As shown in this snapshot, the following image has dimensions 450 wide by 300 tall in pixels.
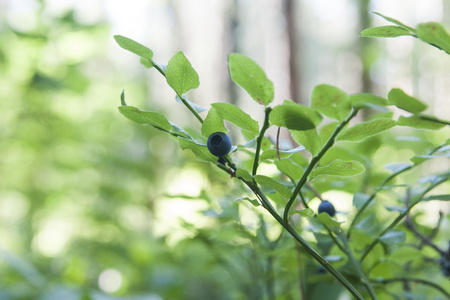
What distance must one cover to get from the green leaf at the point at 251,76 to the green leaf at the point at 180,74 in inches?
1.9

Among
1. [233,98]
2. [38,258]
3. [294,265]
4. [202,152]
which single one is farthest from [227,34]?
[202,152]

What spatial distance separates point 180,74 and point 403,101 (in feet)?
0.62

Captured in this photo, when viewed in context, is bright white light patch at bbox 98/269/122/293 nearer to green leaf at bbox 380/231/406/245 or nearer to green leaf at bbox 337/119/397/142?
green leaf at bbox 380/231/406/245

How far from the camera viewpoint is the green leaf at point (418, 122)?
35 cm

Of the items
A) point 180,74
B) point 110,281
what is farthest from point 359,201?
point 110,281

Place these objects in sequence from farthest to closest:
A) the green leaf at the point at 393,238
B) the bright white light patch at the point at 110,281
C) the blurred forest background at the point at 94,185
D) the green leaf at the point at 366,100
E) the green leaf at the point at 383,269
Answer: the bright white light patch at the point at 110,281, the blurred forest background at the point at 94,185, the green leaf at the point at 383,269, the green leaf at the point at 393,238, the green leaf at the point at 366,100

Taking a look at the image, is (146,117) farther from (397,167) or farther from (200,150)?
(397,167)

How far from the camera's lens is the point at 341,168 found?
0.37m

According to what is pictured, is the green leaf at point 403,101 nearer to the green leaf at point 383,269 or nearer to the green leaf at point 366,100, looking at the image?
the green leaf at point 366,100

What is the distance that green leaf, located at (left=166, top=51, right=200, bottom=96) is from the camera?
0.36 meters

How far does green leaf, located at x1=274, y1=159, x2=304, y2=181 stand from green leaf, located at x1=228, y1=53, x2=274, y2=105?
9 centimetres

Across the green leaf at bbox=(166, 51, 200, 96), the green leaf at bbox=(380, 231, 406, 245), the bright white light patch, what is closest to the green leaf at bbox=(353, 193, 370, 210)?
the green leaf at bbox=(380, 231, 406, 245)

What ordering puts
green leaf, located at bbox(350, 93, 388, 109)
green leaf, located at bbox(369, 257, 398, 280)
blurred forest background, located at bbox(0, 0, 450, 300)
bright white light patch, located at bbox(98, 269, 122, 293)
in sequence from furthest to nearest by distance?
bright white light patch, located at bbox(98, 269, 122, 293)
blurred forest background, located at bbox(0, 0, 450, 300)
green leaf, located at bbox(369, 257, 398, 280)
green leaf, located at bbox(350, 93, 388, 109)

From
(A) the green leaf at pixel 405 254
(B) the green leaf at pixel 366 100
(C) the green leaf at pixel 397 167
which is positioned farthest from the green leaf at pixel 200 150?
(A) the green leaf at pixel 405 254
